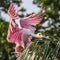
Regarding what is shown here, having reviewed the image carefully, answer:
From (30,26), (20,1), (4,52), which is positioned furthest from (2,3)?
(30,26)

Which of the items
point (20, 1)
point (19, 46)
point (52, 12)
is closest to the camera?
point (19, 46)

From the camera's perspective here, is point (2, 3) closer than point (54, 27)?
No

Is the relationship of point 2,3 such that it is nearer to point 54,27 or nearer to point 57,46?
point 54,27

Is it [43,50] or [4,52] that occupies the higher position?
[43,50]

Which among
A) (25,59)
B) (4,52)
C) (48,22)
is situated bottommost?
(4,52)

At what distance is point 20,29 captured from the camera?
205 cm

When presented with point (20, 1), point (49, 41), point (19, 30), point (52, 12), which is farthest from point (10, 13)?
point (20, 1)

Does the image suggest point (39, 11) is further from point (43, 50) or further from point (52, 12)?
point (52, 12)

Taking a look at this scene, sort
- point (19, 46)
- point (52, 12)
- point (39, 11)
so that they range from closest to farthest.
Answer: point (39, 11) < point (19, 46) < point (52, 12)

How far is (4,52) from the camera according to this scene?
8906mm

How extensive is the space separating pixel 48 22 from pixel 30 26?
683 centimetres

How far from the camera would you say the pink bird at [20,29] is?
202 cm

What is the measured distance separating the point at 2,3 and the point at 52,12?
1638mm

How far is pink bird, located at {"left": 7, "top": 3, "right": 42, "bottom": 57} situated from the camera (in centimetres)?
202
